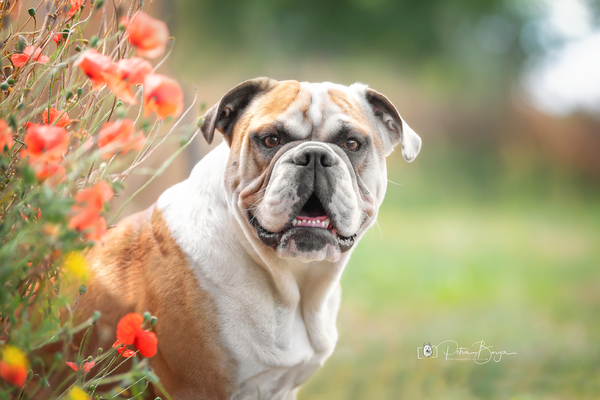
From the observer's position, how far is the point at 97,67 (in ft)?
2.66

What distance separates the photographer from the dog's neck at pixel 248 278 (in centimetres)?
135

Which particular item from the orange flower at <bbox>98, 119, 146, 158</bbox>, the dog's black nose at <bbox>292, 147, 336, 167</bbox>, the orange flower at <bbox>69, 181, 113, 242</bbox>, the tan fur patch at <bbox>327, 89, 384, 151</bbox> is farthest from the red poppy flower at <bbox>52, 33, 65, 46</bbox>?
the tan fur patch at <bbox>327, 89, 384, 151</bbox>

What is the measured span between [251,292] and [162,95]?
72 cm

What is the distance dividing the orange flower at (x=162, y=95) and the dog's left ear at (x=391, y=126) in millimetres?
840

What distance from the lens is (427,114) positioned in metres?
4.26

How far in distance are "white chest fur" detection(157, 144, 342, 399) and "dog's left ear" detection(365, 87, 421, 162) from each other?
0.42 metres

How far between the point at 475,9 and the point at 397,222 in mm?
2104

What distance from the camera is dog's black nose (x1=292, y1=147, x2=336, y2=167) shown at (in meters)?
1.25

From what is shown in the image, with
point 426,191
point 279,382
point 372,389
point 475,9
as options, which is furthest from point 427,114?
point 279,382

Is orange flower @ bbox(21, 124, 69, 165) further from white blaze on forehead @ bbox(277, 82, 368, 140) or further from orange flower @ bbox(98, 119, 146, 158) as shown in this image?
white blaze on forehead @ bbox(277, 82, 368, 140)

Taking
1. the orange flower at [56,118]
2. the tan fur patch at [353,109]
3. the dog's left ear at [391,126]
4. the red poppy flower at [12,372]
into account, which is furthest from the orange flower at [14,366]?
the dog's left ear at [391,126]

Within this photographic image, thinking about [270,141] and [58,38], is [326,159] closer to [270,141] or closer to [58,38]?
[270,141]

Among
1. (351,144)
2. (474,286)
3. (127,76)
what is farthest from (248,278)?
(474,286)

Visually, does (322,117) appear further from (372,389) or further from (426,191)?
(426,191)
